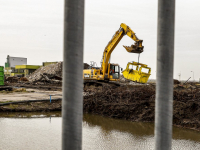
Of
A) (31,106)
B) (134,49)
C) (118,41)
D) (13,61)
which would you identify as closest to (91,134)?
(31,106)

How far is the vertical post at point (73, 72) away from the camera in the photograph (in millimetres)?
1526

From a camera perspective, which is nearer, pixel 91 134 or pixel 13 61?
pixel 91 134

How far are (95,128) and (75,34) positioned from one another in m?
6.77

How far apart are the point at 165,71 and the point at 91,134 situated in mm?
5655

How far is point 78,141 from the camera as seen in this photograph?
158 centimetres

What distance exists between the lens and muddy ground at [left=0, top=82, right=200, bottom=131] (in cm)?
837

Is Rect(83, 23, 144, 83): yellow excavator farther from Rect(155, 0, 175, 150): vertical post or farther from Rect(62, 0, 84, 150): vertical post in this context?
Rect(62, 0, 84, 150): vertical post

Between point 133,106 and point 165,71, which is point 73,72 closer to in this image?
point 165,71

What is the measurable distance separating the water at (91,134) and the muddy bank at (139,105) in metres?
0.45

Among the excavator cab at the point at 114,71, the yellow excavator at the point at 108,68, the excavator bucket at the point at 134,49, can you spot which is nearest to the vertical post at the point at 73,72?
the excavator bucket at the point at 134,49

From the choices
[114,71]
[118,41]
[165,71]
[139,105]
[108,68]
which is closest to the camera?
[165,71]

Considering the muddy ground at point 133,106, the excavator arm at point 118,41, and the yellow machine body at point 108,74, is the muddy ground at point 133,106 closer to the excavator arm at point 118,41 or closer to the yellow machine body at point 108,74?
the excavator arm at point 118,41

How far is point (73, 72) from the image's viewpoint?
1.53 meters

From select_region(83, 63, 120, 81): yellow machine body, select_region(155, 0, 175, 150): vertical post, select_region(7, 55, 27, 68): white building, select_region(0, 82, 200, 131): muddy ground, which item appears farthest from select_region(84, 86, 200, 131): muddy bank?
select_region(7, 55, 27, 68): white building
